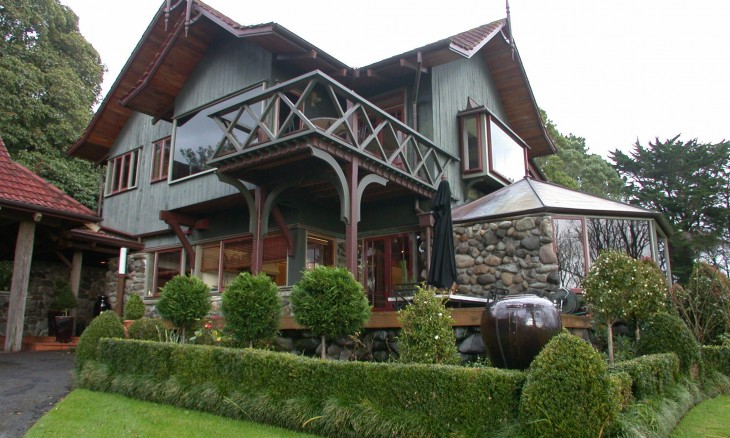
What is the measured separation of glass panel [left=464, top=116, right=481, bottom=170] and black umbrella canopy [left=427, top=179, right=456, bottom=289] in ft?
9.91

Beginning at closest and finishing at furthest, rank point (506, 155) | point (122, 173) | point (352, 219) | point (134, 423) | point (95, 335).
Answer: point (134, 423) → point (95, 335) → point (352, 219) → point (506, 155) → point (122, 173)

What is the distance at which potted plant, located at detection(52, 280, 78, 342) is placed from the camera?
13.1m

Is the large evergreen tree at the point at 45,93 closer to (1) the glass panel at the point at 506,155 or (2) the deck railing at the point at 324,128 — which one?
(2) the deck railing at the point at 324,128

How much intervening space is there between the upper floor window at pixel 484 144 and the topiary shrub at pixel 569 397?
878cm

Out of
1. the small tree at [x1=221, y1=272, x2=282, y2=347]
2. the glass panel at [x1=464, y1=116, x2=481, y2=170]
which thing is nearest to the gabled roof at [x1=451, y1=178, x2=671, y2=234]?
the glass panel at [x1=464, y1=116, x2=481, y2=170]

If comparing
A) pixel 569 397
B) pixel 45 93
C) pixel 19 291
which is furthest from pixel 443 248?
pixel 45 93

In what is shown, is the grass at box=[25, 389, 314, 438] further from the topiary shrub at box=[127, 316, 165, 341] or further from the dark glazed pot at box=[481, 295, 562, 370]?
the dark glazed pot at box=[481, 295, 562, 370]

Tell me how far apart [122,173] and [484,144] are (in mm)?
10562

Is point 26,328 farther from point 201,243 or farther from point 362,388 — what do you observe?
point 362,388

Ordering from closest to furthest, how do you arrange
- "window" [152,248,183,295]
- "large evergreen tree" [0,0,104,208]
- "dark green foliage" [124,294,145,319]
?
"dark green foliage" [124,294,145,319] < "window" [152,248,183,295] < "large evergreen tree" [0,0,104,208]

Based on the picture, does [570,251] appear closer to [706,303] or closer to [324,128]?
[706,303]

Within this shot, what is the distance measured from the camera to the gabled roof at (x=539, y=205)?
10.6 m

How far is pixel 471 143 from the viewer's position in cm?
1338

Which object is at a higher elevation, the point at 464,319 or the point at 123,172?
the point at 123,172
